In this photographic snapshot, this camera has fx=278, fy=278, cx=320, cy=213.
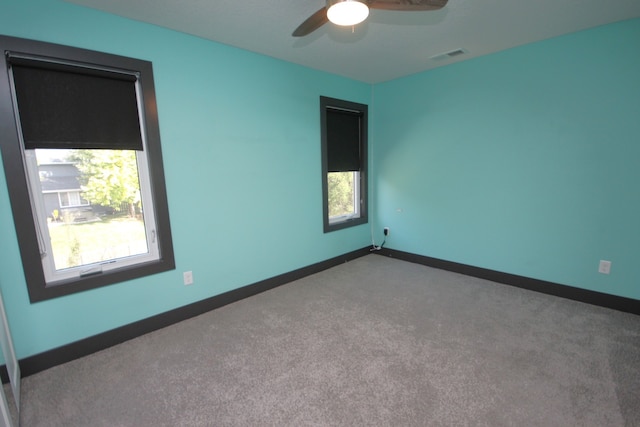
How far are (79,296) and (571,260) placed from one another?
14.2 feet

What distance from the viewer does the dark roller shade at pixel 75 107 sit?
184 cm

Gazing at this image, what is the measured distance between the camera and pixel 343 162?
13.0 ft

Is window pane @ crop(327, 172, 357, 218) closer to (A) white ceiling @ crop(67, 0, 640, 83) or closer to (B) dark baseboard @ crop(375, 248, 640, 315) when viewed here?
(B) dark baseboard @ crop(375, 248, 640, 315)

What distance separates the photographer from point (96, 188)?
2.19 metres

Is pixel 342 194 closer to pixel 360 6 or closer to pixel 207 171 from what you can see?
pixel 207 171

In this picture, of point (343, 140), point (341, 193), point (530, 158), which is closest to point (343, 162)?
point (343, 140)

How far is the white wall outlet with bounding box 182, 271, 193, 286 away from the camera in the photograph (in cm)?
256

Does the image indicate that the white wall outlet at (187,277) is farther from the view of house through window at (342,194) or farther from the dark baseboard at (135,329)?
the view of house through window at (342,194)

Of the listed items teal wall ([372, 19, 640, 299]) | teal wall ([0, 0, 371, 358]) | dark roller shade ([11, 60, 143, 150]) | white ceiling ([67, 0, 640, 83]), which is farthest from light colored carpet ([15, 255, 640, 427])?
white ceiling ([67, 0, 640, 83])

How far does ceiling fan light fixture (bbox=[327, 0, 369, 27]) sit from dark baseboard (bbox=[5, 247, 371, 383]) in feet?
8.31

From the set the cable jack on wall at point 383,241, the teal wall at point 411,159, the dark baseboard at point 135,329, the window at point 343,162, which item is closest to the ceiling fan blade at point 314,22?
the teal wall at point 411,159

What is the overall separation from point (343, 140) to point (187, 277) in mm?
2625

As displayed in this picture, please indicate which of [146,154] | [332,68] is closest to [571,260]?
[332,68]

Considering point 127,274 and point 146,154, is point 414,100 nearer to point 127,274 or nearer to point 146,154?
point 146,154
